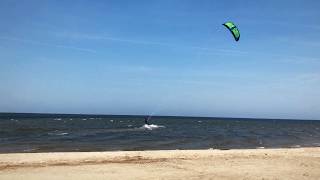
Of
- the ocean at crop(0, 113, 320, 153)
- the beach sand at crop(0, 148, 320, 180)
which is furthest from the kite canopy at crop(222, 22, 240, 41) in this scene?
Answer: the ocean at crop(0, 113, 320, 153)

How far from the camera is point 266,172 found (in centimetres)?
1341

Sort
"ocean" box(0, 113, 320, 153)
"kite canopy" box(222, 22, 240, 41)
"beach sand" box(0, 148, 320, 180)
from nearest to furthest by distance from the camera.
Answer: "beach sand" box(0, 148, 320, 180) → "kite canopy" box(222, 22, 240, 41) → "ocean" box(0, 113, 320, 153)

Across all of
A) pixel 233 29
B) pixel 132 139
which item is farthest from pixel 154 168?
pixel 132 139

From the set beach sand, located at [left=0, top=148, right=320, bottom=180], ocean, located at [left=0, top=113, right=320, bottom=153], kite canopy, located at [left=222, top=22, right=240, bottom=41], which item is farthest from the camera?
ocean, located at [left=0, top=113, right=320, bottom=153]

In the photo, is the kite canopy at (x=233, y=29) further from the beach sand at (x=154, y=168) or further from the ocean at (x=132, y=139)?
the ocean at (x=132, y=139)

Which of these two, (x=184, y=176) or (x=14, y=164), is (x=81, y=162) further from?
(x=184, y=176)

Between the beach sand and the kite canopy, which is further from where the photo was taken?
the kite canopy

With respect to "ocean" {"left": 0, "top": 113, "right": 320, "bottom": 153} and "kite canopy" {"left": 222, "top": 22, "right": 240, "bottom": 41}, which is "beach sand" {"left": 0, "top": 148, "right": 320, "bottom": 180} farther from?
"ocean" {"left": 0, "top": 113, "right": 320, "bottom": 153}

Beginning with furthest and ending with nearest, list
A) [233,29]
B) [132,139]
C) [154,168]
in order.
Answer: [132,139]
[233,29]
[154,168]

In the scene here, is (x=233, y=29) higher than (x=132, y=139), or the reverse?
(x=233, y=29)

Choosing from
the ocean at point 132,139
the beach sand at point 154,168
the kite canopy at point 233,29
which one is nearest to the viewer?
the beach sand at point 154,168

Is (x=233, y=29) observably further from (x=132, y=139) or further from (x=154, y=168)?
(x=132, y=139)

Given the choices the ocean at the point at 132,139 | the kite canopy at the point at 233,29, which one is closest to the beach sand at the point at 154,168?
the kite canopy at the point at 233,29

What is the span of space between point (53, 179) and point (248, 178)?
563 cm
